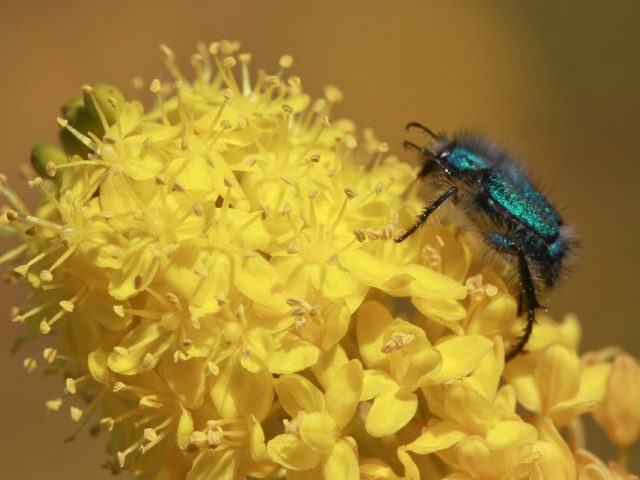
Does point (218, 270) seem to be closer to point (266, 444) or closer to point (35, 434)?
point (266, 444)

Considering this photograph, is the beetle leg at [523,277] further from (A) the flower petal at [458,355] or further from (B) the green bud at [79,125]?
(B) the green bud at [79,125]

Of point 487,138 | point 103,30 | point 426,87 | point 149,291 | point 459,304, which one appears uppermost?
point 426,87

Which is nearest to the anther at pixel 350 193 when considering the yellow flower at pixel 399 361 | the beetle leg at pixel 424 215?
the beetle leg at pixel 424 215

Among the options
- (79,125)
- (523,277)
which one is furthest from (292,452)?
(79,125)

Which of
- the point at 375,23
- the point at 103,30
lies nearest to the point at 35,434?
the point at 103,30

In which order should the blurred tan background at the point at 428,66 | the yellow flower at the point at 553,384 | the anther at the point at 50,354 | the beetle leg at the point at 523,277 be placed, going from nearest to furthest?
the anther at the point at 50,354 → the beetle leg at the point at 523,277 → the yellow flower at the point at 553,384 → the blurred tan background at the point at 428,66
